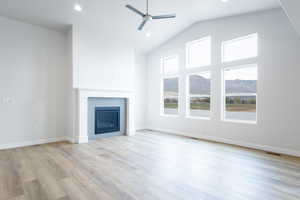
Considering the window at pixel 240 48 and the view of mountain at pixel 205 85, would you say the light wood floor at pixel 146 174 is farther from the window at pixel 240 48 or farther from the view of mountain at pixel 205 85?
the window at pixel 240 48

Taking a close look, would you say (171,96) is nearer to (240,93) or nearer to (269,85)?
(240,93)

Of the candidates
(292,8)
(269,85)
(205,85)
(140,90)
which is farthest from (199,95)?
(292,8)

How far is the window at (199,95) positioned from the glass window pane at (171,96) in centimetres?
67

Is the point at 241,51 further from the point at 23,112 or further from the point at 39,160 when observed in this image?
the point at 23,112

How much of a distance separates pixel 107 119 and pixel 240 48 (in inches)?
173

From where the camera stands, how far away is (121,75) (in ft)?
18.8

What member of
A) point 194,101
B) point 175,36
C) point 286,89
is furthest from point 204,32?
point 286,89

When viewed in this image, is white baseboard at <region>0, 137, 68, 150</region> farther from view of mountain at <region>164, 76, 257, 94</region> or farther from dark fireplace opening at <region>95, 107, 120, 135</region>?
view of mountain at <region>164, 76, 257, 94</region>

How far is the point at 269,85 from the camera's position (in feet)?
13.0

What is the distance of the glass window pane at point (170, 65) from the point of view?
20.5ft

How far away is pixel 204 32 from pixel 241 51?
129cm

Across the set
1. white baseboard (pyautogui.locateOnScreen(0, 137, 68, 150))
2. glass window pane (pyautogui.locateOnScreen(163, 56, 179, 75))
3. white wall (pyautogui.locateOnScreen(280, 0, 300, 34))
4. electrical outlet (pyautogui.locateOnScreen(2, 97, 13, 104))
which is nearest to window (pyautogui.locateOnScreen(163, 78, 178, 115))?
glass window pane (pyautogui.locateOnScreen(163, 56, 179, 75))

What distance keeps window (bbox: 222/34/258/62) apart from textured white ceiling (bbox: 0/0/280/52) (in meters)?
0.68

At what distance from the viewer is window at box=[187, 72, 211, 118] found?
17.5ft
